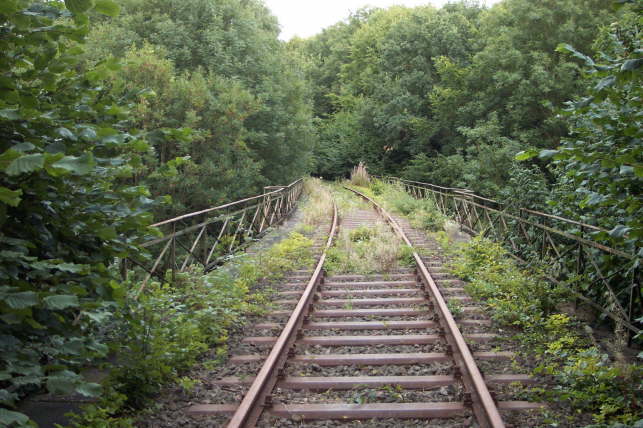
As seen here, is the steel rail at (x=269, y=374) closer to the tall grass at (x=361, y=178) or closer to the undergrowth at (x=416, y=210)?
the undergrowth at (x=416, y=210)

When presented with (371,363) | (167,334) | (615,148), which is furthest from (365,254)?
(615,148)

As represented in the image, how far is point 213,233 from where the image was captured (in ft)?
62.5

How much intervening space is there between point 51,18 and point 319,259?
7.15m

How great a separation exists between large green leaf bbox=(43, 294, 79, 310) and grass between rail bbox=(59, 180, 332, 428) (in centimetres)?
84

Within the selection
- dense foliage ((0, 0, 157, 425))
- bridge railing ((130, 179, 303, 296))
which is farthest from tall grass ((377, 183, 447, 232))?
dense foliage ((0, 0, 157, 425))

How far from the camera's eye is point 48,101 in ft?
8.57

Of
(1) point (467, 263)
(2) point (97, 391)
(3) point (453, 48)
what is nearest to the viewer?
(2) point (97, 391)

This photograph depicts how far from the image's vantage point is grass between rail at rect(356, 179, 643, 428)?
12.0ft

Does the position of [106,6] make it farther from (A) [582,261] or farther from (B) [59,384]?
(A) [582,261]

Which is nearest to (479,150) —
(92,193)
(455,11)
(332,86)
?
(455,11)

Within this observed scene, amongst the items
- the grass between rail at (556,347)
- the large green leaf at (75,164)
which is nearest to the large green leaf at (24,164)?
the large green leaf at (75,164)

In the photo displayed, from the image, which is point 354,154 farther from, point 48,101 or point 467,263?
point 48,101

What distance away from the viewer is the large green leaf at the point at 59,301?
1950mm

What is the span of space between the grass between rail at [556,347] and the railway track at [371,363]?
259 mm
